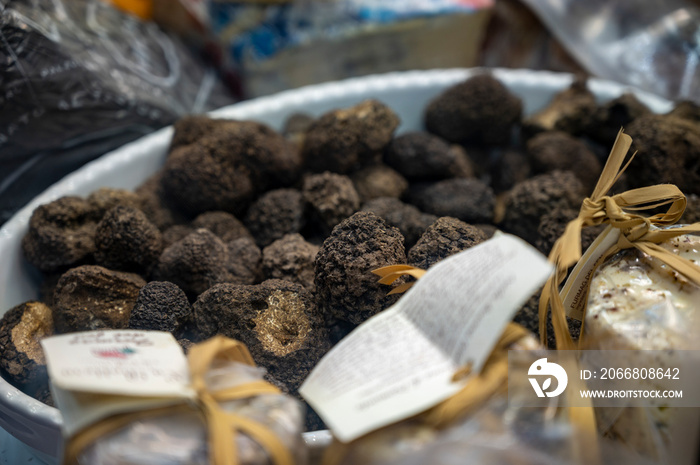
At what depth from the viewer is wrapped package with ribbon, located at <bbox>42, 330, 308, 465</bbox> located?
1.54ft

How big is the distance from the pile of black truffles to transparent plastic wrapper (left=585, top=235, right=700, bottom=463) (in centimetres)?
18

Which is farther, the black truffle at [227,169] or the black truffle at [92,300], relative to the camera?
the black truffle at [227,169]

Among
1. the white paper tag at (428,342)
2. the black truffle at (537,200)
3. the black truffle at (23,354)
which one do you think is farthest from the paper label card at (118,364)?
the black truffle at (537,200)

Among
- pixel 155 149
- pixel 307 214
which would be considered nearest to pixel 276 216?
pixel 307 214

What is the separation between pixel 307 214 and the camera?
1.09 meters

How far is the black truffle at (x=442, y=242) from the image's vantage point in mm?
732

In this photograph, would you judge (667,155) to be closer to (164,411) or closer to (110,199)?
(164,411)

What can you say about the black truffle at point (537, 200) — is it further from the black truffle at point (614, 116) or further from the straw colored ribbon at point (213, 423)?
the straw colored ribbon at point (213, 423)

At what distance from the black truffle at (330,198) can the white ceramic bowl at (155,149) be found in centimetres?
42

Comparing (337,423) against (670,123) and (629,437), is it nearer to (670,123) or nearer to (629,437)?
(629,437)

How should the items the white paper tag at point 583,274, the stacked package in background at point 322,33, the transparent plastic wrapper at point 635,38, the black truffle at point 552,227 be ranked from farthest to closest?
1. the stacked package in background at point 322,33
2. the transparent plastic wrapper at point 635,38
3. the black truffle at point 552,227
4. the white paper tag at point 583,274

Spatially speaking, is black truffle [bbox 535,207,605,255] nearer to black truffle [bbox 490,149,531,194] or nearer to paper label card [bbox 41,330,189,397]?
black truffle [bbox 490,149,531,194]

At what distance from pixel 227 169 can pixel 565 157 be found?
29.4 inches

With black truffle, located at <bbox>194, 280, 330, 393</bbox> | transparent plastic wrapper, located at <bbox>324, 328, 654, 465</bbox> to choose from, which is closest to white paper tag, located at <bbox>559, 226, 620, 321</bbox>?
transparent plastic wrapper, located at <bbox>324, 328, 654, 465</bbox>
